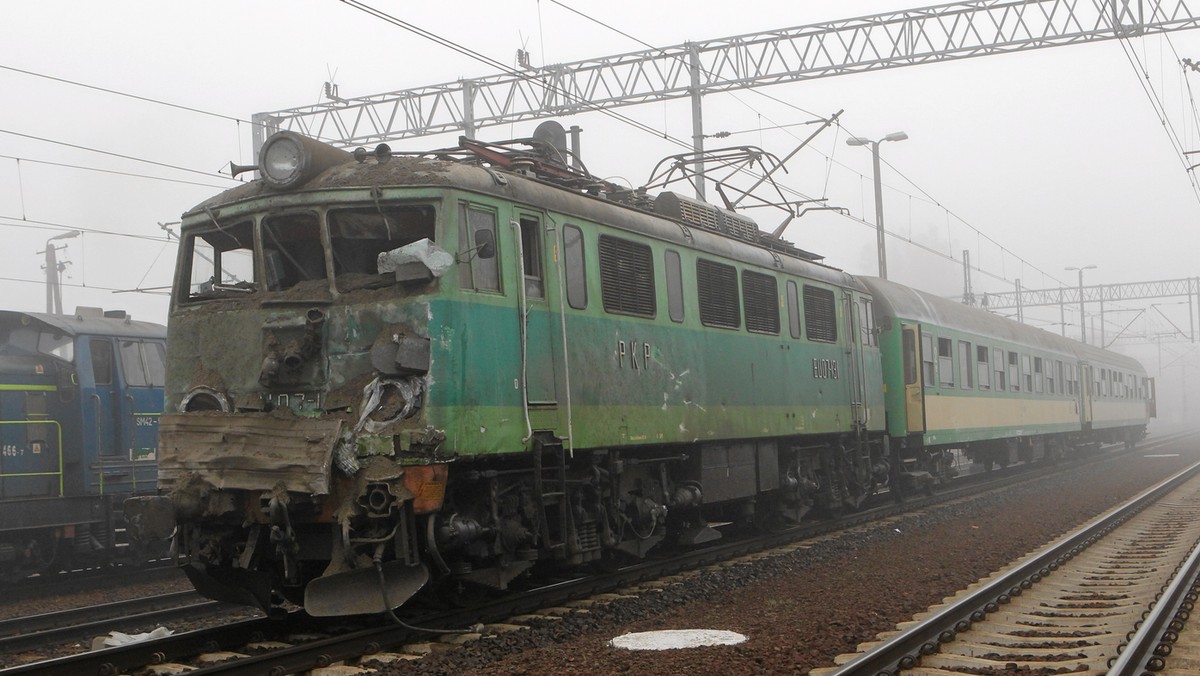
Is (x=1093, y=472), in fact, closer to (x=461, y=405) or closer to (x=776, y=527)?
(x=776, y=527)

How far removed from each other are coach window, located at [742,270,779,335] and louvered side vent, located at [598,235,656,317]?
2466 mm

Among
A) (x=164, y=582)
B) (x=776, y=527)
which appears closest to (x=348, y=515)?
(x=164, y=582)

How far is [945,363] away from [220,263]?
1643 cm

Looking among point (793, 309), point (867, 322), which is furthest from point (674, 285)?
point (867, 322)

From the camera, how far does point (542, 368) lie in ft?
32.9

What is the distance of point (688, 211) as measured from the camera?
44.5ft

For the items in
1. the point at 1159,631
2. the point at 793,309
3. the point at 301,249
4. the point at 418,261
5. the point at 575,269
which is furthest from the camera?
the point at 793,309

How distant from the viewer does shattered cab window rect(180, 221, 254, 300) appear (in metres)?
9.88

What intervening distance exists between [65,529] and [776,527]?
364 inches

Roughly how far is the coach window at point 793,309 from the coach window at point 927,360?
628cm

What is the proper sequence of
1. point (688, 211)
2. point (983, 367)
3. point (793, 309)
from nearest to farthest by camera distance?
point (688, 211) < point (793, 309) < point (983, 367)

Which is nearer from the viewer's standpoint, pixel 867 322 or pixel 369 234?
pixel 369 234

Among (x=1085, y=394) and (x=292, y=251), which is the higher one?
(x=292, y=251)

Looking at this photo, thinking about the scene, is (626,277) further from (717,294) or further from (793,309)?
(793,309)
